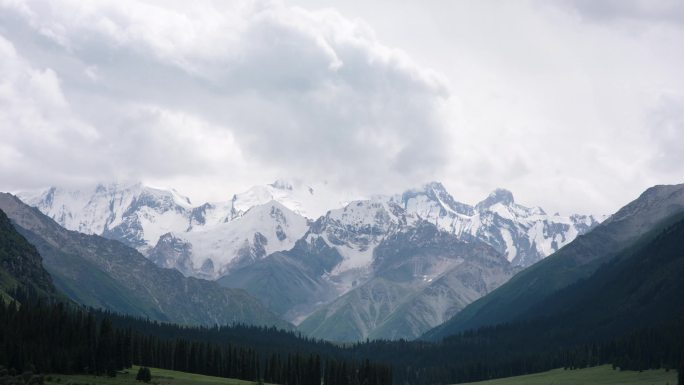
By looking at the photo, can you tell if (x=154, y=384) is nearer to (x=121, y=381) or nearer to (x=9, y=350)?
(x=121, y=381)

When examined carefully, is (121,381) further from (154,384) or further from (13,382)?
(13,382)

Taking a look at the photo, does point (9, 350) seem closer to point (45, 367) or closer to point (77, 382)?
point (45, 367)

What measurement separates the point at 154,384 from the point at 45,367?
70.5 ft

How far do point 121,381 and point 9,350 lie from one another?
23070 millimetres

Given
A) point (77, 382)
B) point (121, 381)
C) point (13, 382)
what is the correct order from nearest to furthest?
point (13, 382), point (77, 382), point (121, 381)

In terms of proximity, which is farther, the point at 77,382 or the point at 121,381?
the point at 121,381

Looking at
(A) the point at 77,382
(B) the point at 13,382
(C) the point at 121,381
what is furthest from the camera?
(C) the point at 121,381

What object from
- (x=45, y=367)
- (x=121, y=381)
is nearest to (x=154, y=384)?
(x=121, y=381)

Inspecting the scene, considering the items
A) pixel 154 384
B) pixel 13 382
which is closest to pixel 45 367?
pixel 154 384

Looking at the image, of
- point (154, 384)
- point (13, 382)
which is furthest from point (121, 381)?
point (13, 382)

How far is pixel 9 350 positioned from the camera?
19812 cm

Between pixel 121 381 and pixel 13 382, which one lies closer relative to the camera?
pixel 13 382

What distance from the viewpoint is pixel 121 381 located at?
646 ft

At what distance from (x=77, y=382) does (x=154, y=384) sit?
17995 millimetres
